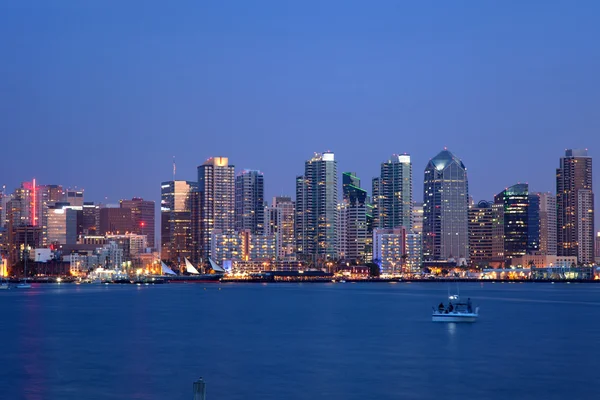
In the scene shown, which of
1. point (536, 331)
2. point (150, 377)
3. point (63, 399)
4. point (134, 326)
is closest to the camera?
point (63, 399)

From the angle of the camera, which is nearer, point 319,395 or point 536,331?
point 319,395

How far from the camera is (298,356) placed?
6431 centimetres

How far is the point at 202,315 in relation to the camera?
4281 inches

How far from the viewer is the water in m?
49.9

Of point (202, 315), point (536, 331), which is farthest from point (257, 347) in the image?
point (202, 315)

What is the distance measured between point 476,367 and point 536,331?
28198 millimetres

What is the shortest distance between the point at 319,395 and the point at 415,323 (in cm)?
4710

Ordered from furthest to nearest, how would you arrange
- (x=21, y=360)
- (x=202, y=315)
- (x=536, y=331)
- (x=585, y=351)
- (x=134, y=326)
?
(x=202, y=315) → (x=134, y=326) → (x=536, y=331) → (x=585, y=351) → (x=21, y=360)

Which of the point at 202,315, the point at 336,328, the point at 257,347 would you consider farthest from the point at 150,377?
the point at 202,315

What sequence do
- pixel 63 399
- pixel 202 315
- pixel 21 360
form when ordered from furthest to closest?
pixel 202 315
pixel 21 360
pixel 63 399

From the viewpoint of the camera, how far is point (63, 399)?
4659cm

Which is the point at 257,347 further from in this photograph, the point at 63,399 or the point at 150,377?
the point at 63,399

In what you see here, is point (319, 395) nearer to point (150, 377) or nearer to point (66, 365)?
point (150, 377)

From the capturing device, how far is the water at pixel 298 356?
164ft
